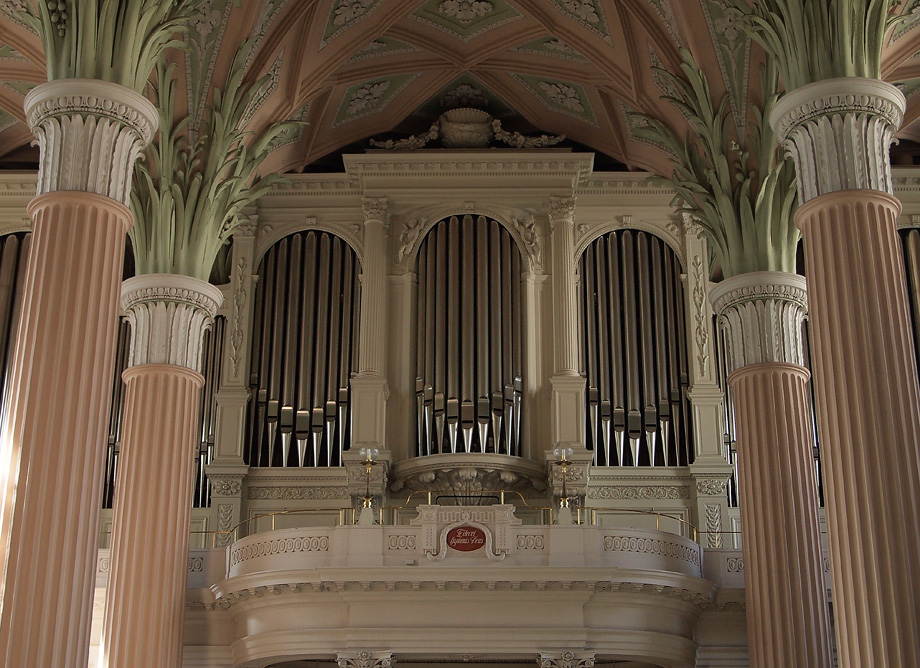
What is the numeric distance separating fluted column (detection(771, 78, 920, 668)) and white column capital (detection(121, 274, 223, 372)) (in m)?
8.10

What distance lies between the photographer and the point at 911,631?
10750 millimetres

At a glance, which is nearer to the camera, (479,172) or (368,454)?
(368,454)

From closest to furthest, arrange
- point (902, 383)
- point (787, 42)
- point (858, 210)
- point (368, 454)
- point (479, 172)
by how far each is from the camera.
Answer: point (902, 383) → point (858, 210) → point (787, 42) → point (368, 454) → point (479, 172)

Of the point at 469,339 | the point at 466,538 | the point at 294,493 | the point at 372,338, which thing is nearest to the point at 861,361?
the point at 466,538

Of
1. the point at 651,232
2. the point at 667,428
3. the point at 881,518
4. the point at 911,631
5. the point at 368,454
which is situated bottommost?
the point at 911,631

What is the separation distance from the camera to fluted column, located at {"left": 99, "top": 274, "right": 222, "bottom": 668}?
608 inches

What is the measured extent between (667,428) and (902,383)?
9.21 meters

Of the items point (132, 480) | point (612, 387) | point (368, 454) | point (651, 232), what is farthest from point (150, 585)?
point (651, 232)

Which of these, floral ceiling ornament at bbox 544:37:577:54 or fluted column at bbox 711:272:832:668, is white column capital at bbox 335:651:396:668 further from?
floral ceiling ornament at bbox 544:37:577:54

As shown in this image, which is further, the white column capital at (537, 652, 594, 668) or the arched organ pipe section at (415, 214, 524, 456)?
the arched organ pipe section at (415, 214, 524, 456)

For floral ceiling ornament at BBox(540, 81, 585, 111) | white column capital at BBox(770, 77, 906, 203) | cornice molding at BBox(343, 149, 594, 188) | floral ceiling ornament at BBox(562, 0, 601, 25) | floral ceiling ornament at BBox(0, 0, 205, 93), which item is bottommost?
white column capital at BBox(770, 77, 906, 203)

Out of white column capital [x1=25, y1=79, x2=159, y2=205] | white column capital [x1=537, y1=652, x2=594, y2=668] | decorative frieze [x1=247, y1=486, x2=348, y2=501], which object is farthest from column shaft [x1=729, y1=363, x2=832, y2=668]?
white column capital [x1=25, y1=79, x2=159, y2=205]

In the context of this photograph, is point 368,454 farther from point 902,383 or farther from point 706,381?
point 902,383

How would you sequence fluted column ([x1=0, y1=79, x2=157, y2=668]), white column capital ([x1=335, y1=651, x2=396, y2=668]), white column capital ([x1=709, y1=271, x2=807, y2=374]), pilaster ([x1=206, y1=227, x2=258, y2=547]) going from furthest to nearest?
pilaster ([x1=206, y1=227, x2=258, y2=547]), white column capital ([x1=709, y1=271, x2=807, y2=374]), white column capital ([x1=335, y1=651, x2=396, y2=668]), fluted column ([x1=0, y1=79, x2=157, y2=668])
